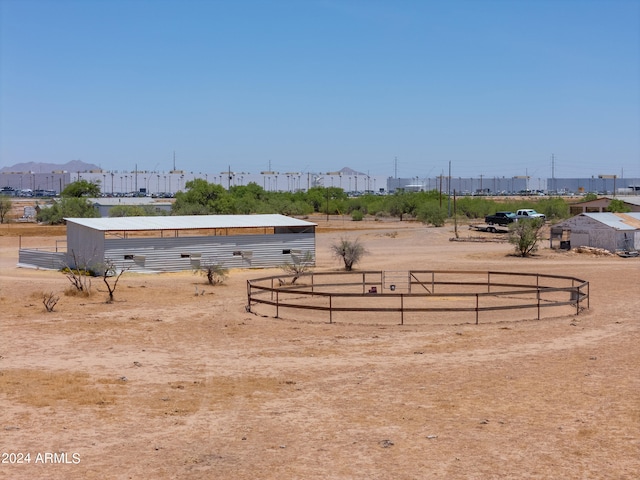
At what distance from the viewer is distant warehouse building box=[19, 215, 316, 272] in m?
41.1

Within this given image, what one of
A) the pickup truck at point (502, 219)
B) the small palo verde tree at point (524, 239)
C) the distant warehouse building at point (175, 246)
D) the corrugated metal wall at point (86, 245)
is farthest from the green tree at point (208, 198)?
the corrugated metal wall at point (86, 245)

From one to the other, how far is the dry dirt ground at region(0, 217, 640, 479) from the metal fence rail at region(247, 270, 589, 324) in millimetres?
914

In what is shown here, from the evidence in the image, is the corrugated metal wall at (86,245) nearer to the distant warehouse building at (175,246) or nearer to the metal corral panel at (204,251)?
the distant warehouse building at (175,246)

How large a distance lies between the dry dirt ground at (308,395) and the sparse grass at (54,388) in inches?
2.3

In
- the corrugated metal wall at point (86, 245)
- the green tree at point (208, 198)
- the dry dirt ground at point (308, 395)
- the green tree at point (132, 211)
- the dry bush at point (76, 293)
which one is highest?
the green tree at point (208, 198)

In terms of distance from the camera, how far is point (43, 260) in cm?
4400

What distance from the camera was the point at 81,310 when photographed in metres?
28.6

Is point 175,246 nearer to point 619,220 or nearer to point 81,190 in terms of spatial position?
point 619,220

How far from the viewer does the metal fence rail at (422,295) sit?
89.5 ft

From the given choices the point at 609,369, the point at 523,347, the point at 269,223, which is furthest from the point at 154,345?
the point at 269,223

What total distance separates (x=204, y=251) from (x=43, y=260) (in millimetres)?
8369

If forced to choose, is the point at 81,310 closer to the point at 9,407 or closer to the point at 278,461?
the point at 9,407

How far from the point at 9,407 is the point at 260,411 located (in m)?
4.57

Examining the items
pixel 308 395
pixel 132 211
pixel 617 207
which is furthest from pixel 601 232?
pixel 308 395
